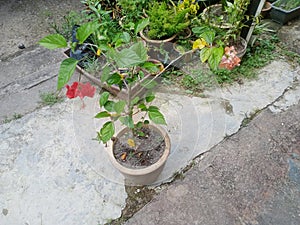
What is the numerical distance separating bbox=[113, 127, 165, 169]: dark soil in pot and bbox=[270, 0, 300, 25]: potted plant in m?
1.70

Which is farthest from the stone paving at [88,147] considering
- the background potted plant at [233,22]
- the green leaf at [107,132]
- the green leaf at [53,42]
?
the green leaf at [53,42]

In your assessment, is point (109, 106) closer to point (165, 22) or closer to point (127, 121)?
point (127, 121)

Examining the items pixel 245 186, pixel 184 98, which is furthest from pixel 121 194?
pixel 184 98

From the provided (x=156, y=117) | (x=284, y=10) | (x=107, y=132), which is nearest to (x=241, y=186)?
(x=156, y=117)

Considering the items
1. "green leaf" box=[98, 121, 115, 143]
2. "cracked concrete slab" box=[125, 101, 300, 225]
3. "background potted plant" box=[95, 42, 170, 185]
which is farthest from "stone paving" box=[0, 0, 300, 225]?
"green leaf" box=[98, 121, 115, 143]

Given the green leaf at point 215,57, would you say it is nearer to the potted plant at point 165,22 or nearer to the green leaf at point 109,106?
the green leaf at point 109,106

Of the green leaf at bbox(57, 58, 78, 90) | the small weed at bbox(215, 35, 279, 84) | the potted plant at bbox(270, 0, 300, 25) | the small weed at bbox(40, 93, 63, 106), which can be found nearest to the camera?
the green leaf at bbox(57, 58, 78, 90)

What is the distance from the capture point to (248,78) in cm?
193

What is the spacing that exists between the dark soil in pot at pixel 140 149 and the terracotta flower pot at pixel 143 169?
0.02 meters

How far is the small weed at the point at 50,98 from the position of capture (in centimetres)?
180

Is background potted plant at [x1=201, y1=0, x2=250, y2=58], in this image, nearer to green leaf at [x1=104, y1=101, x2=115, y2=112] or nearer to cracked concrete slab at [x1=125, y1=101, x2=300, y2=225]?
cracked concrete slab at [x1=125, y1=101, x2=300, y2=225]

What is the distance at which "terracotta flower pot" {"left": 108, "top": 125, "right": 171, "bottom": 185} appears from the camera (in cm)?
126

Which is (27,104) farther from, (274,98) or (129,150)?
(274,98)

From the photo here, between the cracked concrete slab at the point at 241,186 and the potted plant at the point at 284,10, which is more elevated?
the potted plant at the point at 284,10
